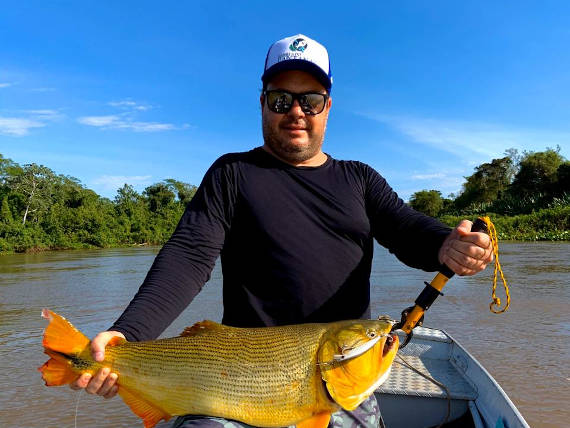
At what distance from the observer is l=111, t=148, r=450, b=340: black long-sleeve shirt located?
250 cm

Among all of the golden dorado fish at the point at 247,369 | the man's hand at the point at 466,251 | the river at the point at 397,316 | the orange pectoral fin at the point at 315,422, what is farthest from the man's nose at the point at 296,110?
the river at the point at 397,316

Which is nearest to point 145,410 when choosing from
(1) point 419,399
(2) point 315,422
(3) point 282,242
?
(2) point 315,422

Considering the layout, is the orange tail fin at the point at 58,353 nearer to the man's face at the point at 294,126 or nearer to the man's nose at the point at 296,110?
the man's face at the point at 294,126

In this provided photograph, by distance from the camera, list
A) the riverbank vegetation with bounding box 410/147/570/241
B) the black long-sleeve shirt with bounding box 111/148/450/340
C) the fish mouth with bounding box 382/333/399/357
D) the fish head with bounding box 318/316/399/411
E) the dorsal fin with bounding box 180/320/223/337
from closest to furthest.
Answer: the fish head with bounding box 318/316/399/411
the fish mouth with bounding box 382/333/399/357
the dorsal fin with bounding box 180/320/223/337
the black long-sleeve shirt with bounding box 111/148/450/340
the riverbank vegetation with bounding box 410/147/570/241

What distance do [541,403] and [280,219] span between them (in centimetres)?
370

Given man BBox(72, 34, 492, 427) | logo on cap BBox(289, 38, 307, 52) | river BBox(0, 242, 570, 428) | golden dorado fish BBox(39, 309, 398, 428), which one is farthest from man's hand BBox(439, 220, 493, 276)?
river BBox(0, 242, 570, 428)

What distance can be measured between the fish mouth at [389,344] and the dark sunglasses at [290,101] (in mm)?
1451

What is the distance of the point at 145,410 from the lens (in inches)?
80.0

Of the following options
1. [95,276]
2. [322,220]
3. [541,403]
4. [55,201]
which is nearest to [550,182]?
Result: [95,276]

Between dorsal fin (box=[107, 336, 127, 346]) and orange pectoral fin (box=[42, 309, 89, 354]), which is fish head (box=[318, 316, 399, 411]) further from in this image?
orange pectoral fin (box=[42, 309, 89, 354])

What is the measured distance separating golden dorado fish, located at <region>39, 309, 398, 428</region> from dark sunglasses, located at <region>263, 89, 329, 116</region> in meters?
1.39

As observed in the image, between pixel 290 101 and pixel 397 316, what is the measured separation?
7.10 metres

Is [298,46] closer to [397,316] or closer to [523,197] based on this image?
[397,316]

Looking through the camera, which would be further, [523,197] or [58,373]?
[523,197]
